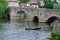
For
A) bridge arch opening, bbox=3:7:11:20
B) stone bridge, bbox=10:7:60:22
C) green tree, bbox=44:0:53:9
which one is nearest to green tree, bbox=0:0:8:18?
bridge arch opening, bbox=3:7:11:20

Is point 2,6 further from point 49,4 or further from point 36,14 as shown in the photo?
point 49,4

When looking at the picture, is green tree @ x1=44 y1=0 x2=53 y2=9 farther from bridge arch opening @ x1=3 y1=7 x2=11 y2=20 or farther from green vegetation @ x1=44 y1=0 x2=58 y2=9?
bridge arch opening @ x1=3 y1=7 x2=11 y2=20

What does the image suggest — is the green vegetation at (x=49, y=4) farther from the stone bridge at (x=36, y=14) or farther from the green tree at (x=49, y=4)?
the stone bridge at (x=36, y=14)

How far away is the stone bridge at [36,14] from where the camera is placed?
42812 millimetres

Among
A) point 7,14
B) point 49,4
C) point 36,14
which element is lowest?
point 7,14

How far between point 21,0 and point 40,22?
19492mm

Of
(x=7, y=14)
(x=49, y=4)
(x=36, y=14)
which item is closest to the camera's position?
(x=36, y=14)

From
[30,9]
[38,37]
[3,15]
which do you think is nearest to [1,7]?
[3,15]

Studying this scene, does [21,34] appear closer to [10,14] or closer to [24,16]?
[24,16]

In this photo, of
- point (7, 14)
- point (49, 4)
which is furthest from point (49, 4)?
point (7, 14)

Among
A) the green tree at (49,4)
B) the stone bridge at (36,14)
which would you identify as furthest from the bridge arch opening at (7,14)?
the green tree at (49,4)

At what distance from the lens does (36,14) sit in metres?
45.1

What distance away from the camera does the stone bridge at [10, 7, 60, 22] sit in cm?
4281

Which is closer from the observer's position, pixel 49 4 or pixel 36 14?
pixel 36 14
